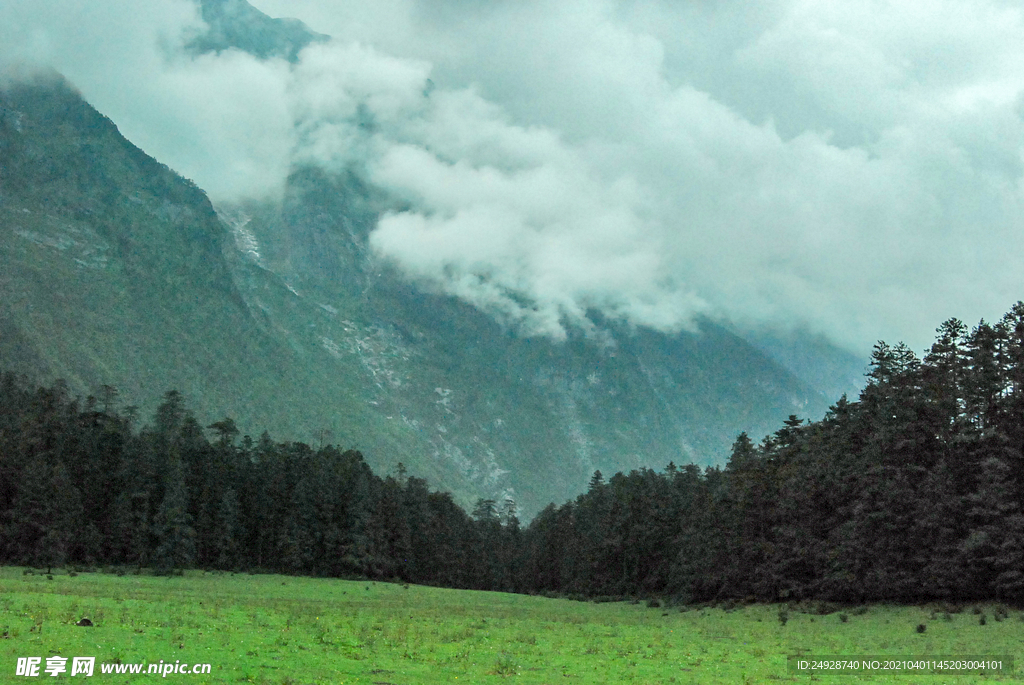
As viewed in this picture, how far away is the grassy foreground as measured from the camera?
28.5 m

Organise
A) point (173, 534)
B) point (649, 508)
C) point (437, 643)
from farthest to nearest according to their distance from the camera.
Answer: point (649, 508) < point (173, 534) < point (437, 643)

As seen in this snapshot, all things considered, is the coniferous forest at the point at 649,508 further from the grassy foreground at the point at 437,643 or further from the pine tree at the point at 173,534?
the grassy foreground at the point at 437,643

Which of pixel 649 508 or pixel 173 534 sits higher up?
pixel 649 508

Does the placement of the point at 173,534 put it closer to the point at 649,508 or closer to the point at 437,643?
the point at 649,508

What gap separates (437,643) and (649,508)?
291 ft

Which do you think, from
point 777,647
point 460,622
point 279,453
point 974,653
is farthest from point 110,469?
point 974,653

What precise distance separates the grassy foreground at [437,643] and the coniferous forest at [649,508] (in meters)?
6.40

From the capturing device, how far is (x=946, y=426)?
64438mm

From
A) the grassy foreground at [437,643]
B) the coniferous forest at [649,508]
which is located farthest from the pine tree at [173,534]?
the grassy foreground at [437,643]

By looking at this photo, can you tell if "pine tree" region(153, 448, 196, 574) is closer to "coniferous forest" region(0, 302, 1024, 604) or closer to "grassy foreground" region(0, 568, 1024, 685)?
"coniferous forest" region(0, 302, 1024, 604)

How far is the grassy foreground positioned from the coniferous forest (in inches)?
252

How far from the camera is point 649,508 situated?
123125 mm

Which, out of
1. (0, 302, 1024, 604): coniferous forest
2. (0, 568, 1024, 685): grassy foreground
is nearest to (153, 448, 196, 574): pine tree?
(0, 302, 1024, 604): coniferous forest

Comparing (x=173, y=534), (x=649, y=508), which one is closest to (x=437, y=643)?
(x=173, y=534)
